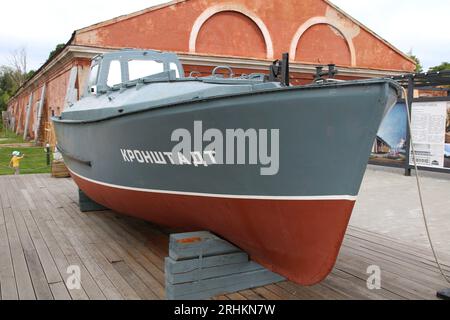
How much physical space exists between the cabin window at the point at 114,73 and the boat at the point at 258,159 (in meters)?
1.40

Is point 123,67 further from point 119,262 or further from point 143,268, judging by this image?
point 143,268

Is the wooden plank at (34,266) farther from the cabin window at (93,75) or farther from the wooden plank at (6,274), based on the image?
the cabin window at (93,75)

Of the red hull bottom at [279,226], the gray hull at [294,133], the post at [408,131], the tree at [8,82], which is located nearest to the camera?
the gray hull at [294,133]

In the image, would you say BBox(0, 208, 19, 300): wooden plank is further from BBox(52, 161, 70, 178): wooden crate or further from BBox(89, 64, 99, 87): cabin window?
BBox(52, 161, 70, 178): wooden crate

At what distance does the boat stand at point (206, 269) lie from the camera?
312 cm

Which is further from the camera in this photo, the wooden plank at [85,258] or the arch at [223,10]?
the arch at [223,10]

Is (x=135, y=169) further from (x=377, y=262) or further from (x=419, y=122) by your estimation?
(x=419, y=122)

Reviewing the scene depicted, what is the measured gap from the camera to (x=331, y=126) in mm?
2559

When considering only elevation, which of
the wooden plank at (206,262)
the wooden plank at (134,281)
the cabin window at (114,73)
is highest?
the cabin window at (114,73)

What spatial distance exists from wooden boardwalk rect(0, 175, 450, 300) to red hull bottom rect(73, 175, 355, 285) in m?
0.44

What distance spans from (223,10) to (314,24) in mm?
4152

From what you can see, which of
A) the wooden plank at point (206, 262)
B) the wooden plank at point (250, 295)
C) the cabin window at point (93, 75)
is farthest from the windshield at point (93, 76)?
the wooden plank at point (250, 295)

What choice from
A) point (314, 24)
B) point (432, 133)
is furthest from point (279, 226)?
point (314, 24)
